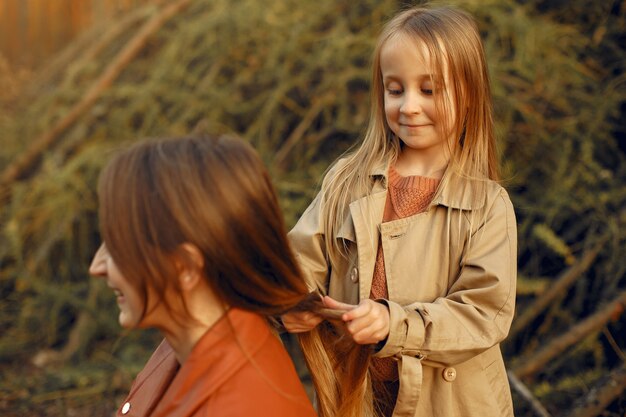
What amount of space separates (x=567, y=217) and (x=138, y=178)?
230 centimetres

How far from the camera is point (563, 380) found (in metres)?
2.83

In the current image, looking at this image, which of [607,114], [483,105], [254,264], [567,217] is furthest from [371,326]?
[607,114]

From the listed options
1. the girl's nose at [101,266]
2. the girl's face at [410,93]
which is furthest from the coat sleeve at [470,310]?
the girl's nose at [101,266]

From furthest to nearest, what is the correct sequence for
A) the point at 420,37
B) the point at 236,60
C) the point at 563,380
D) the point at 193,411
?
the point at 236,60 < the point at 563,380 < the point at 420,37 < the point at 193,411

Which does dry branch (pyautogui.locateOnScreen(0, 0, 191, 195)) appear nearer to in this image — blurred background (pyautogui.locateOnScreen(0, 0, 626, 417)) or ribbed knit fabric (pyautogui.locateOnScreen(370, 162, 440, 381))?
blurred background (pyautogui.locateOnScreen(0, 0, 626, 417))

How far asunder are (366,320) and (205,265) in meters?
0.35

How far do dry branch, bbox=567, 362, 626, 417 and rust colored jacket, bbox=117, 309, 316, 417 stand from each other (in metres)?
1.17

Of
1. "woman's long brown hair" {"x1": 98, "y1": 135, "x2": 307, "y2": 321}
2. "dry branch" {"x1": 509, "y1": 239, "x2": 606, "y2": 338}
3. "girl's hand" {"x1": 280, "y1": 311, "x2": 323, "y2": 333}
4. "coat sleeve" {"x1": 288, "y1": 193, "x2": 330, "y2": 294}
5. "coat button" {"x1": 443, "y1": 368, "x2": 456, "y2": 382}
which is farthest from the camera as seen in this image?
"dry branch" {"x1": 509, "y1": 239, "x2": 606, "y2": 338}

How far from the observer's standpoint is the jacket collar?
183cm

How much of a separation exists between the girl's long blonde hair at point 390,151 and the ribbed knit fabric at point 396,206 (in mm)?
52

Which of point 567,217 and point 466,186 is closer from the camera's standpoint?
point 466,186

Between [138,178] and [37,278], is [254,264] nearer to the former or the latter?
[138,178]

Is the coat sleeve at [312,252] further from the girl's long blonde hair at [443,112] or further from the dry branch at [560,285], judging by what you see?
A: the dry branch at [560,285]

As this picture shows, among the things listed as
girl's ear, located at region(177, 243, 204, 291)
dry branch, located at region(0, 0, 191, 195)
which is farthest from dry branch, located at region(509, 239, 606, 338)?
dry branch, located at region(0, 0, 191, 195)
